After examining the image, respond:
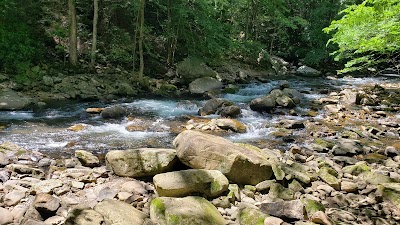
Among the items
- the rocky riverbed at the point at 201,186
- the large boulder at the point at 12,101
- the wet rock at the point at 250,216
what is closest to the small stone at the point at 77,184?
the rocky riverbed at the point at 201,186

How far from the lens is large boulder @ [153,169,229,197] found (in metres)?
4.62

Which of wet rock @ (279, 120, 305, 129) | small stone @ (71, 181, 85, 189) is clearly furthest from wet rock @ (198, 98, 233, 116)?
small stone @ (71, 181, 85, 189)

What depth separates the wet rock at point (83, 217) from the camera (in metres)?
3.61

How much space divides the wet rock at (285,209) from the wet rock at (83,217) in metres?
2.18

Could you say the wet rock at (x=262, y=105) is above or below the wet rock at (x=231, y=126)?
above

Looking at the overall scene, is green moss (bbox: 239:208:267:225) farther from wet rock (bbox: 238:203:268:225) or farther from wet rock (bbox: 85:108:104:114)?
wet rock (bbox: 85:108:104:114)

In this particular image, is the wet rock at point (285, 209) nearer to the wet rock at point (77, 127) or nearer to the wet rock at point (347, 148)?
the wet rock at point (347, 148)

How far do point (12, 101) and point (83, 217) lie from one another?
898 centimetres

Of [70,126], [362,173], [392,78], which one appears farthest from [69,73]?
[392,78]

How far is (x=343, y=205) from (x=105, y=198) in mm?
3581

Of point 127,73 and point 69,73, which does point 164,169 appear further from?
point 127,73

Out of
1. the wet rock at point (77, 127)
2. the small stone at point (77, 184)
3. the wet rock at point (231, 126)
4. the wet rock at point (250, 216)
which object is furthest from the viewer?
the wet rock at point (231, 126)

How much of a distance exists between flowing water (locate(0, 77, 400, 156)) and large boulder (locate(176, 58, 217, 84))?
3433 mm

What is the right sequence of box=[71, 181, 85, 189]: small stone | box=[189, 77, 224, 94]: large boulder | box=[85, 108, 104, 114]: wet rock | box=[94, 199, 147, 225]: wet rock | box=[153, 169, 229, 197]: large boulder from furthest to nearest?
box=[189, 77, 224, 94]: large boulder → box=[85, 108, 104, 114]: wet rock → box=[71, 181, 85, 189]: small stone → box=[153, 169, 229, 197]: large boulder → box=[94, 199, 147, 225]: wet rock
